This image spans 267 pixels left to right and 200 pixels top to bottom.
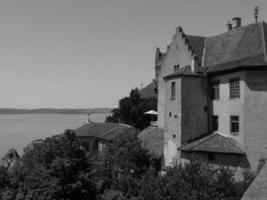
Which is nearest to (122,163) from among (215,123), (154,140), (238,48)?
(154,140)

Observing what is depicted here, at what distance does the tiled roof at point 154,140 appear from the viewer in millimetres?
33603

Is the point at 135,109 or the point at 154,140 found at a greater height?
the point at 135,109

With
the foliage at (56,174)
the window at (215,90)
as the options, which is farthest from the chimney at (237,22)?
the foliage at (56,174)

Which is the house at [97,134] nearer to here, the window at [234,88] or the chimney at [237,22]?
the chimney at [237,22]

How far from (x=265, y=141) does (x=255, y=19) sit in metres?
12.7

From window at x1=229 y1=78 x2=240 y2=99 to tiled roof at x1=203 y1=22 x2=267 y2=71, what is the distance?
4.46 ft

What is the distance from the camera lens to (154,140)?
120ft

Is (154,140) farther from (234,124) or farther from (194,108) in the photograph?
(234,124)

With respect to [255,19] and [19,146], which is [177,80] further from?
[19,146]

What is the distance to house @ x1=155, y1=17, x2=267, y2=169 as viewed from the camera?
84.0ft

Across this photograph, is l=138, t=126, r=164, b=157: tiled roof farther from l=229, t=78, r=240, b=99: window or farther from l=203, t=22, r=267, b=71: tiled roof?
l=203, t=22, r=267, b=71: tiled roof

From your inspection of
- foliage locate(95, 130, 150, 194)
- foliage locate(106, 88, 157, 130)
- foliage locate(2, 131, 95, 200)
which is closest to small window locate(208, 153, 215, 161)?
foliage locate(95, 130, 150, 194)

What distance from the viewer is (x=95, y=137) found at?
48.7 m

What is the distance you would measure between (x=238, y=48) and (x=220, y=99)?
4.91m
